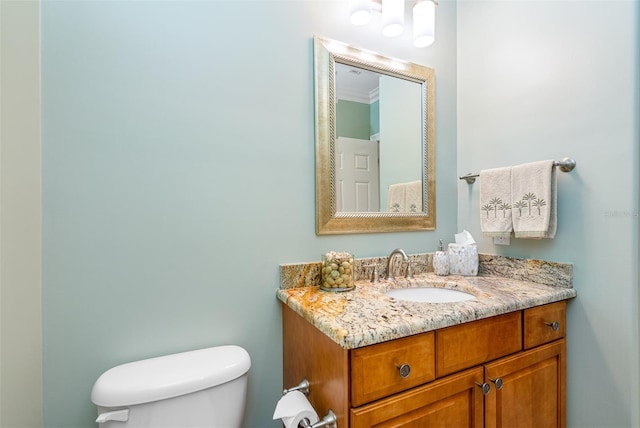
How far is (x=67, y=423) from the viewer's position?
893 millimetres

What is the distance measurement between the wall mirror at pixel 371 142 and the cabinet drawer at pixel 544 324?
1.95 feet

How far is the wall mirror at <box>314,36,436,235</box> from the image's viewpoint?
4.12 feet

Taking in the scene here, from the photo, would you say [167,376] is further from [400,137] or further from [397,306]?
[400,137]

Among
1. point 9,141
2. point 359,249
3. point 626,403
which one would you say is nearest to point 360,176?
point 359,249

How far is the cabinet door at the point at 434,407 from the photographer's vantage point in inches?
29.8

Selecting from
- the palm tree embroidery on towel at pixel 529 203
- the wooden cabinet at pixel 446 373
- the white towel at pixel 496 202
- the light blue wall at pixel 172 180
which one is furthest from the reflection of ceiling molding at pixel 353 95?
the wooden cabinet at pixel 446 373

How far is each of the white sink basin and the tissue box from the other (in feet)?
0.65

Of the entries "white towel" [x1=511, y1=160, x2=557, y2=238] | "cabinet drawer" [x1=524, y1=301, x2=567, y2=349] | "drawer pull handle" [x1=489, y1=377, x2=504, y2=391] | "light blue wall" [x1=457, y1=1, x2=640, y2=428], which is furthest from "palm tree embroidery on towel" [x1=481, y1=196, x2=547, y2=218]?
"drawer pull handle" [x1=489, y1=377, x2=504, y2=391]

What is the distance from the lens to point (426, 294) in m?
1.29

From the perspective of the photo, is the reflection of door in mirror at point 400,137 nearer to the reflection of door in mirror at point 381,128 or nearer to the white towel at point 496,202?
the reflection of door in mirror at point 381,128

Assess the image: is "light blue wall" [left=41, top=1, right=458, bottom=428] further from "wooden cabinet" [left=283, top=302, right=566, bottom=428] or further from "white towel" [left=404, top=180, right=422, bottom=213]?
"white towel" [left=404, top=180, right=422, bottom=213]

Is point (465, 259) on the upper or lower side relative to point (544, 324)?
upper

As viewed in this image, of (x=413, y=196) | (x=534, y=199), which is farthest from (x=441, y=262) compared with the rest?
(x=534, y=199)

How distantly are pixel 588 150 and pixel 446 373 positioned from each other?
3.27ft
